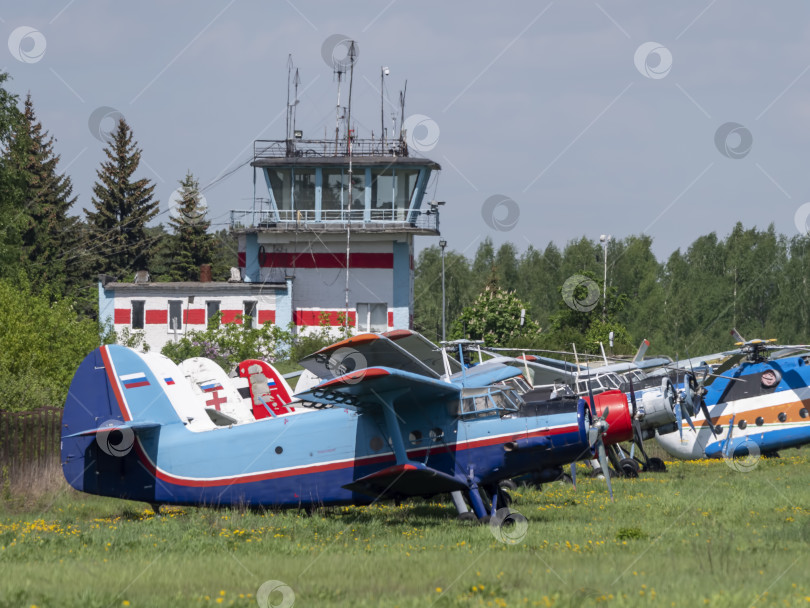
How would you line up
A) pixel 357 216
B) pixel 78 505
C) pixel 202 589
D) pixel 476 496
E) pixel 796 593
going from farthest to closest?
pixel 357 216 < pixel 78 505 < pixel 476 496 < pixel 202 589 < pixel 796 593

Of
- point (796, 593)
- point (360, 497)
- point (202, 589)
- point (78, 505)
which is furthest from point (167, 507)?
point (796, 593)

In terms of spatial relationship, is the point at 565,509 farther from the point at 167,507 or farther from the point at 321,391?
the point at 167,507

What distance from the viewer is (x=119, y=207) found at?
72.9m

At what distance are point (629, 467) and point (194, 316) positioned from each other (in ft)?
111

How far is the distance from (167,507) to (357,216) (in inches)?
1357

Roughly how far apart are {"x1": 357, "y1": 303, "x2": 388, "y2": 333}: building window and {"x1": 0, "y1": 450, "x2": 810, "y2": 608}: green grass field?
33903 mm

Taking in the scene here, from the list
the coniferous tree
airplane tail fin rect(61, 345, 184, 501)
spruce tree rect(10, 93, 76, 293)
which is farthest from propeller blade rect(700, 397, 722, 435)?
spruce tree rect(10, 93, 76, 293)

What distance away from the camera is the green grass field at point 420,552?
978cm

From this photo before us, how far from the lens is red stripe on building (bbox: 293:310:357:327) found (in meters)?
53.2

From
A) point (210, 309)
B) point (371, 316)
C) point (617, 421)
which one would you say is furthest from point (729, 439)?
point (210, 309)

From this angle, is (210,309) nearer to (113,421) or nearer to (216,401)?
(216,401)

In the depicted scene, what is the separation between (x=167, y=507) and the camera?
19.5 meters

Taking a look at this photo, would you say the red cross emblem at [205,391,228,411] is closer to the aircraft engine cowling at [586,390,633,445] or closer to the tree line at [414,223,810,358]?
the aircraft engine cowling at [586,390,633,445]

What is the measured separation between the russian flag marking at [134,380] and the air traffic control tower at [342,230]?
109 feet
